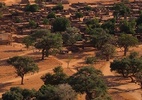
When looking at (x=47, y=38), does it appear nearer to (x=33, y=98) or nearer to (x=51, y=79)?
(x=51, y=79)

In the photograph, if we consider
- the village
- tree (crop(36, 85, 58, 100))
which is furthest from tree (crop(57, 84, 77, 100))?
the village

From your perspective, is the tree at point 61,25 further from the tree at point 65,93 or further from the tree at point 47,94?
the tree at point 65,93

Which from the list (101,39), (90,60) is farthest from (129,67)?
(101,39)

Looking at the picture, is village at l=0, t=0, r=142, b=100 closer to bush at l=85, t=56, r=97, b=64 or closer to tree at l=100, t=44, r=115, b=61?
bush at l=85, t=56, r=97, b=64

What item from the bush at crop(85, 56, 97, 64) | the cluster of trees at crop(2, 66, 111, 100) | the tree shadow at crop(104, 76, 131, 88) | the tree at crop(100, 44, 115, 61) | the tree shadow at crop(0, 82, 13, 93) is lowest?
the tree shadow at crop(0, 82, 13, 93)

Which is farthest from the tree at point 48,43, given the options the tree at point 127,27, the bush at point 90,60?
the tree at point 127,27

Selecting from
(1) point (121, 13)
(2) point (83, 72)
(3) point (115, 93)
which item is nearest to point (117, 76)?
(3) point (115, 93)
